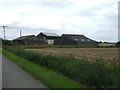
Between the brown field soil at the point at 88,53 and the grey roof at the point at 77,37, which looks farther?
the grey roof at the point at 77,37

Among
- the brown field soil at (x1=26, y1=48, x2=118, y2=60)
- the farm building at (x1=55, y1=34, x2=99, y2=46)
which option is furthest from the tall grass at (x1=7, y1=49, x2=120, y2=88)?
the farm building at (x1=55, y1=34, x2=99, y2=46)

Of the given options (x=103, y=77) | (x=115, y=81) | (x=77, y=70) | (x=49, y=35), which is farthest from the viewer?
(x=49, y=35)

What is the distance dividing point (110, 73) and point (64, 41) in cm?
9699

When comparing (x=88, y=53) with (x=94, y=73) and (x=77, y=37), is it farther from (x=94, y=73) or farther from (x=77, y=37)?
(x=77, y=37)

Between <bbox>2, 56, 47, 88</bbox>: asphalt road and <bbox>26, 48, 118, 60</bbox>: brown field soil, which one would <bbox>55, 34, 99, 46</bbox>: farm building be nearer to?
<bbox>26, 48, 118, 60</bbox>: brown field soil

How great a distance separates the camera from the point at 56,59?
16.6 m

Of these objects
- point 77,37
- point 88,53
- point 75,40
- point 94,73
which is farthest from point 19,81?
point 77,37

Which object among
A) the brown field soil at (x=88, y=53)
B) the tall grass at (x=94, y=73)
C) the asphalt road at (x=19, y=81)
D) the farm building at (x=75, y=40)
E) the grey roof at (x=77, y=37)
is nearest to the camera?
the tall grass at (x=94, y=73)

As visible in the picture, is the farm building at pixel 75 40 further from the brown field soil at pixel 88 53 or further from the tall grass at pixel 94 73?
the tall grass at pixel 94 73

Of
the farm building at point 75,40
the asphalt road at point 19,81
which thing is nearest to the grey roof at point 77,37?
the farm building at point 75,40

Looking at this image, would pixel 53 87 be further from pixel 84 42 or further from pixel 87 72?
pixel 84 42

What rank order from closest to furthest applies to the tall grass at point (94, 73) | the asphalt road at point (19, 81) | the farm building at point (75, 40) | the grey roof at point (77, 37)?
1. the tall grass at point (94, 73)
2. the asphalt road at point (19, 81)
3. the farm building at point (75, 40)
4. the grey roof at point (77, 37)

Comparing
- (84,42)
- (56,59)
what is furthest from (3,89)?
(84,42)

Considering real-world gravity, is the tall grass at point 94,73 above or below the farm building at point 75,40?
below
